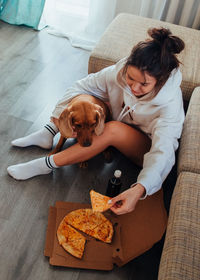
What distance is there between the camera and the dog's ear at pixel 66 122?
63.0 inches

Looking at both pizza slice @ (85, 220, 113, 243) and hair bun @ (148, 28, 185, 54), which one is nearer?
hair bun @ (148, 28, 185, 54)

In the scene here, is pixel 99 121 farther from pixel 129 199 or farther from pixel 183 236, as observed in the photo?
pixel 183 236

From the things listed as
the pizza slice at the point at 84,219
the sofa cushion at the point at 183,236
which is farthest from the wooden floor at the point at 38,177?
the sofa cushion at the point at 183,236

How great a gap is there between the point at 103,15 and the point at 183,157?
2007mm

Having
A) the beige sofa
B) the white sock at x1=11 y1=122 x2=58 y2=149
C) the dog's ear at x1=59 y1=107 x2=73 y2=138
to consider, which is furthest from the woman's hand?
the white sock at x1=11 y1=122 x2=58 y2=149

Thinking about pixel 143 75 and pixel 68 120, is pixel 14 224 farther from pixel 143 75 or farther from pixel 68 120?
pixel 143 75

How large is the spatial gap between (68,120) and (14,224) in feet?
2.03

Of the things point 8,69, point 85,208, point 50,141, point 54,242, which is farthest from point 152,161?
point 8,69

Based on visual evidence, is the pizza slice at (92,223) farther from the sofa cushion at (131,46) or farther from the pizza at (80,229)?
the sofa cushion at (131,46)

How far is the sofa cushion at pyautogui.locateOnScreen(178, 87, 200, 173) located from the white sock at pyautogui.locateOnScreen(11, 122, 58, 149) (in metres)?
0.84

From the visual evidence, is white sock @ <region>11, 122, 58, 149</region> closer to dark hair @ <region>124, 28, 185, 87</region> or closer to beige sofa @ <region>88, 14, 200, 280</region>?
beige sofa @ <region>88, 14, 200, 280</region>

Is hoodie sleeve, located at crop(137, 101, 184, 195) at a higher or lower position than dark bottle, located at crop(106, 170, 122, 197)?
higher

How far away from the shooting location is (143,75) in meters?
1.36

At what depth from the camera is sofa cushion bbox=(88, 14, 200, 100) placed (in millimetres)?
1970
